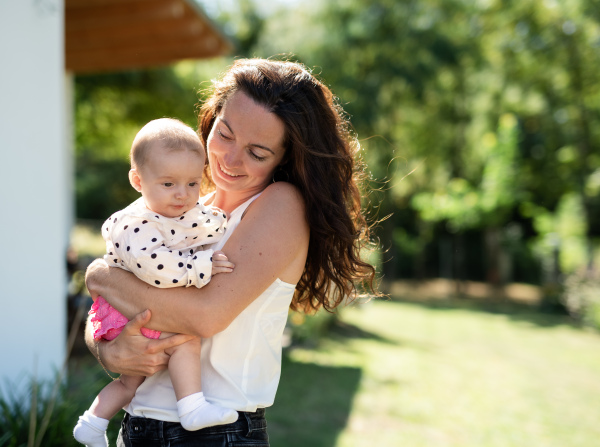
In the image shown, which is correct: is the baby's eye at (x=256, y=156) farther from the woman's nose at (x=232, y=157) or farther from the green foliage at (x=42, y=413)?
the green foliage at (x=42, y=413)

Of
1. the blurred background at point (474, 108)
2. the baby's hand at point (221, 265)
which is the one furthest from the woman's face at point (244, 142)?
the blurred background at point (474, 108)

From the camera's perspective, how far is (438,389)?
23.1 feet

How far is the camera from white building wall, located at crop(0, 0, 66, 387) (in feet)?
11.1

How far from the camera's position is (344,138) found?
1.96 meters

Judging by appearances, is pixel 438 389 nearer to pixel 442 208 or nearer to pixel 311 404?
pixel 311 404

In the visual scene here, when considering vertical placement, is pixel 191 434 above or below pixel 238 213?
below

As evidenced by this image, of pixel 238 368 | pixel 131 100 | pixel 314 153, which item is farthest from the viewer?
pixel 131 100

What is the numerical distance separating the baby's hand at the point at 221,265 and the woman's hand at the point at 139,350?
8.0 inches

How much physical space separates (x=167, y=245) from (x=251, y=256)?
0.26m

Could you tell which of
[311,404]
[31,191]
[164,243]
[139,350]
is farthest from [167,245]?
[311,404]

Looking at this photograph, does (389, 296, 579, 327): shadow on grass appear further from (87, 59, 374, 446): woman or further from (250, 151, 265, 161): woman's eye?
(250, 151, 265, 161): woman's eye

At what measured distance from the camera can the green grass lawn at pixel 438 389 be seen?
5.41m

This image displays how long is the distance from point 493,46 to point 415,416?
17147mm

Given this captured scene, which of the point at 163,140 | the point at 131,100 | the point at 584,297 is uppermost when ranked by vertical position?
the point at 131,100
